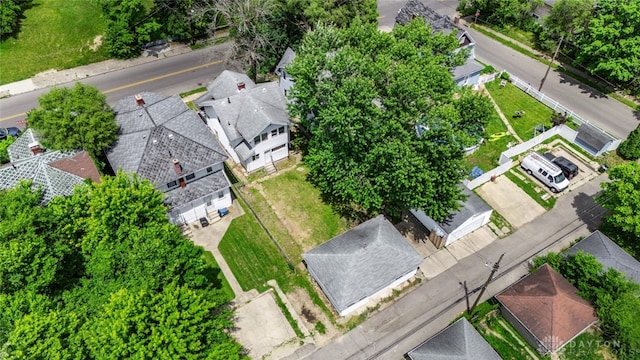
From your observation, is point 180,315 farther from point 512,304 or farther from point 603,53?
point 603,53

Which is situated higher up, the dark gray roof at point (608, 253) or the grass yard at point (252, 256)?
the dark gray roof at point (608, 253)

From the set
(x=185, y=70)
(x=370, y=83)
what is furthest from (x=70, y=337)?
(x=185, y=70)

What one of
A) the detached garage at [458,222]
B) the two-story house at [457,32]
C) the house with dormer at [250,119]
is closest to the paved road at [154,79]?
the house with dormer at [250,119]

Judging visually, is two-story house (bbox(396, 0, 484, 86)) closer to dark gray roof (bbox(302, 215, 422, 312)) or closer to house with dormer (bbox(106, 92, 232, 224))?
dark gray roof (bbox(302, 215, 422, 312))

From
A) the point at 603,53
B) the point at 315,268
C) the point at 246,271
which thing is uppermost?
the point at 603,53

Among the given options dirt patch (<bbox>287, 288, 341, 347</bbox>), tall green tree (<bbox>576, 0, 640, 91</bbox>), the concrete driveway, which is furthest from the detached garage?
tall green tree (<bbox>576, 0, 640, 91</bbox>)

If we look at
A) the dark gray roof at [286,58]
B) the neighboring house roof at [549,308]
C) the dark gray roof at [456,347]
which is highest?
the dark gray roof at [286,58]

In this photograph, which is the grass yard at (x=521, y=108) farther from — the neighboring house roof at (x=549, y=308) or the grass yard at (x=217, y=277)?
the grass yard at (x=217, y=277)
